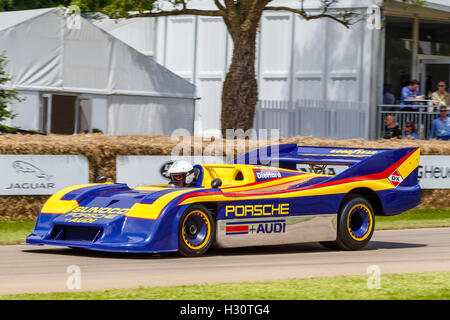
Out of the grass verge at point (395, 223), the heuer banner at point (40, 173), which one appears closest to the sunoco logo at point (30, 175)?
the heuer banner at point (40, 173)

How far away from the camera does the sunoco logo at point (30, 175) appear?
13844mm

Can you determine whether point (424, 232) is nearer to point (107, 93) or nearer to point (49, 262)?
point (49, 262)

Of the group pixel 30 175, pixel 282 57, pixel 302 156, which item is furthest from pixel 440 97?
pixel 30 175

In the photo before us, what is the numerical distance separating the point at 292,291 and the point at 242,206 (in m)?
2.89

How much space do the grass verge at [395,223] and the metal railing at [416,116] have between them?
573 cm

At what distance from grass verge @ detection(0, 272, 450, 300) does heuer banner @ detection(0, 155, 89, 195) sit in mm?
6592

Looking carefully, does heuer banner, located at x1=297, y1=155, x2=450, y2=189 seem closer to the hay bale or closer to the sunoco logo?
the hay bale

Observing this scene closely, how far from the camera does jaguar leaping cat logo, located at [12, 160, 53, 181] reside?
13846mm

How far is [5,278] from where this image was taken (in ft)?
27.1

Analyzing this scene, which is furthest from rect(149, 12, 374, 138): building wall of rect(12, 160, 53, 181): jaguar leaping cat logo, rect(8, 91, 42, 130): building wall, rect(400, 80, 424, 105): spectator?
rect(12, 160, 53, 181): jaguar leaping cat logo

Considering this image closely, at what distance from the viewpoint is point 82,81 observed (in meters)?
23.5

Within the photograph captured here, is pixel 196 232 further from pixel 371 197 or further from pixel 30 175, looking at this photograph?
pixel 30 175
